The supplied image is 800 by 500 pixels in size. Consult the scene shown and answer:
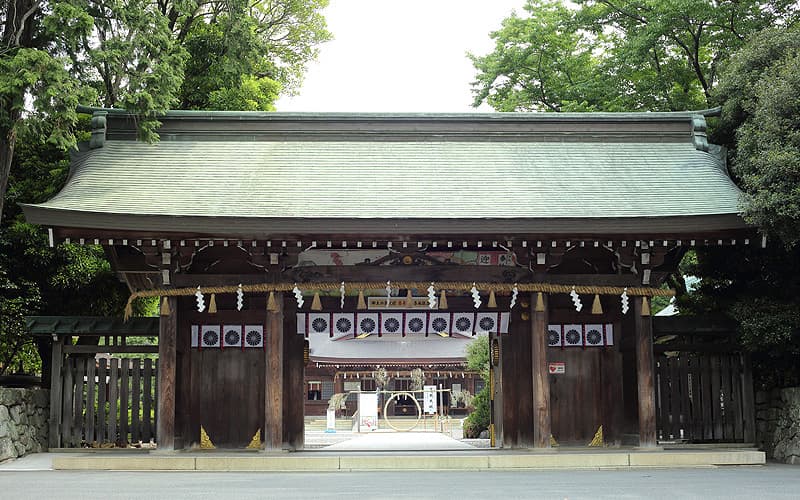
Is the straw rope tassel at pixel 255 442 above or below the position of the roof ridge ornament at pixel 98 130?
below

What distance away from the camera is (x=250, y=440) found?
544 inches

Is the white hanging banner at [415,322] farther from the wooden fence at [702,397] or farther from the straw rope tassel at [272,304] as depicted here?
the wooden fence at [702,397]

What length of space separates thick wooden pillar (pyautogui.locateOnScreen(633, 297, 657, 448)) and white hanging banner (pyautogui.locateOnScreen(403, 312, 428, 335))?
3.41 metres

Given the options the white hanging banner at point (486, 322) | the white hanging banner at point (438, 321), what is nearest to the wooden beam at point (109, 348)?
the white hanging banner at point (438, 321)

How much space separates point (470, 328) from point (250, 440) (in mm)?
4122

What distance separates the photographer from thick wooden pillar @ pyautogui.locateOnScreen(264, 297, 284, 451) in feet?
41.0

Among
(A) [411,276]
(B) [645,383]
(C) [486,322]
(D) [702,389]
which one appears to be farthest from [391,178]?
(D) [702,389]

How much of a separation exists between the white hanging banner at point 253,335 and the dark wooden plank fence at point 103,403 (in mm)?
1736

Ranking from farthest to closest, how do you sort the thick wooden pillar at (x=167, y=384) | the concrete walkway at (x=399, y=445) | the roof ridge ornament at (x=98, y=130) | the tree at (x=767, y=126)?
the concrete walkway at (x=399, y=445)
the roof ridge ornament at (x=98, y=130)
the thick wooden pillar at (x=167, y=384)
the tree at (x=767, y=126)

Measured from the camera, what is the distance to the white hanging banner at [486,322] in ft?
45.2

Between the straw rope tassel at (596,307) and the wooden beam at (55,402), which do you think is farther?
the wooden beam at (55,402)

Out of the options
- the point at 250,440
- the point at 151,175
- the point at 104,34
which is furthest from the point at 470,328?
the point at 104,34

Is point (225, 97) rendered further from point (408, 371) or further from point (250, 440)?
point (408, 371)

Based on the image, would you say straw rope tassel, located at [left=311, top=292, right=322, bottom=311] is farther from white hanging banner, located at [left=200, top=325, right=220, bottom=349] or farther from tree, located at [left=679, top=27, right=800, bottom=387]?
tree, located at [left=679, top=27, right=800, bottom=387]
